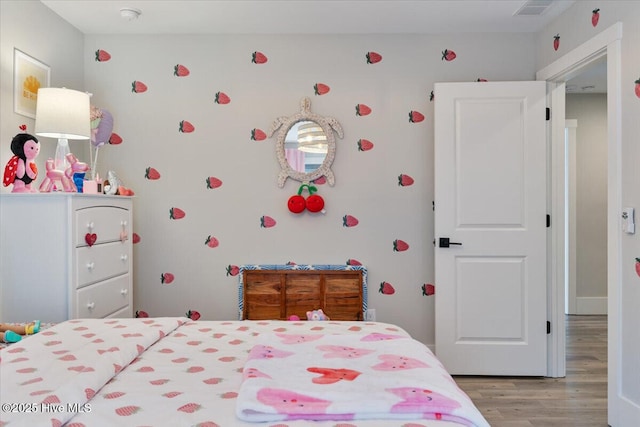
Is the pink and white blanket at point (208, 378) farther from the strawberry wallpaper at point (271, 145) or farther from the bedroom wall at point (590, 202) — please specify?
the bedroom wall at point (590, 202)

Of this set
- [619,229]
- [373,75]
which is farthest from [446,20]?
[619,229]

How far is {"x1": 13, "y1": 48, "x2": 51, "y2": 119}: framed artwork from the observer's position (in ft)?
9.42

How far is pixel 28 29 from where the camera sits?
2986 millimetres

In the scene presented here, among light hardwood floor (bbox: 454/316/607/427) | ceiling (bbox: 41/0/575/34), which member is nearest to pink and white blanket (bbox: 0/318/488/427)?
light hardwood floor (bbox: 454/316/607/427)

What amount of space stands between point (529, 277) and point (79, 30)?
367 cm

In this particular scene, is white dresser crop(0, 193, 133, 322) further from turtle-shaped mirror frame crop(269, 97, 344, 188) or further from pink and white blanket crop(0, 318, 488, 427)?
turtle-shaped mirror frame crop(269, 97, 344, 188)

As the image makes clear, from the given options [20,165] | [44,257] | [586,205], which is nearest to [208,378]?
[44,257]

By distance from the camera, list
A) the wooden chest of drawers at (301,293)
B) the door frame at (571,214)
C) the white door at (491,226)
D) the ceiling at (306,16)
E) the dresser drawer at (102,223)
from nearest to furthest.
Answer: the dresser drawer at (102,223) < the ceiling at (306,16) < the white door at (491,226) < the wooden chest of drawers at (301,293) < the door frame at (571,214)

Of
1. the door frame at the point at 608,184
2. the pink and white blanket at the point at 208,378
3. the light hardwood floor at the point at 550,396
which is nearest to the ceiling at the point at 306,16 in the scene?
the door frame at the point at 608,184

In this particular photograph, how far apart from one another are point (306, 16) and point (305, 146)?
0.90 metres

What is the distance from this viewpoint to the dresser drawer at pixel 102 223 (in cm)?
262

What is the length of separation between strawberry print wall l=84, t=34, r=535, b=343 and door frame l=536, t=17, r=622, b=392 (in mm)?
446

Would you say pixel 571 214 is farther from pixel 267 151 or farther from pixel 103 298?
pixel 103 298

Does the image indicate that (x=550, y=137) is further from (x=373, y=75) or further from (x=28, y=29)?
(x=28, y=29)
